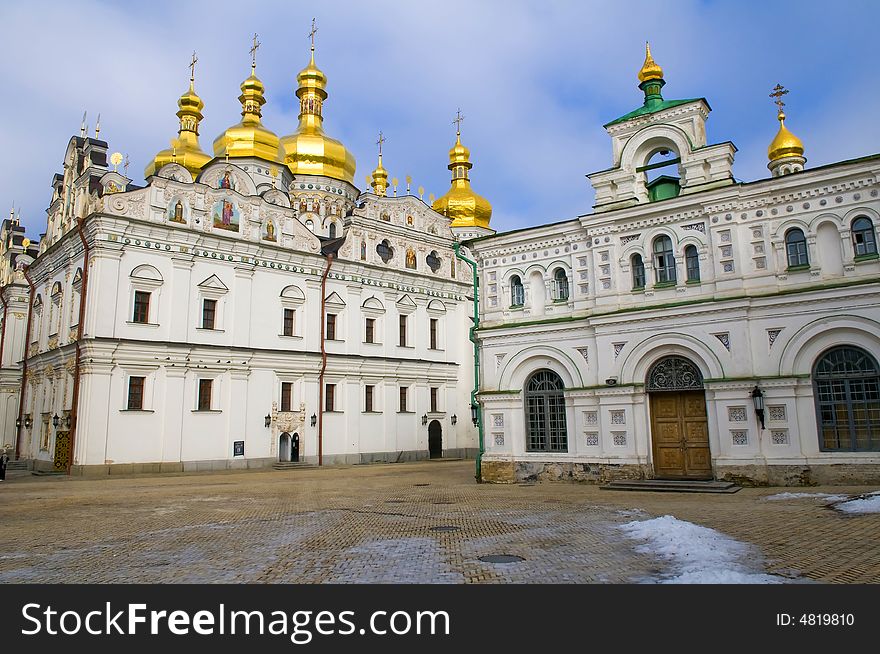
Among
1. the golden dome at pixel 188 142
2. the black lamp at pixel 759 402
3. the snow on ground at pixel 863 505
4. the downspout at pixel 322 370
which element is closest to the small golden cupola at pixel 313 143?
the golden dome at pixel 188 142

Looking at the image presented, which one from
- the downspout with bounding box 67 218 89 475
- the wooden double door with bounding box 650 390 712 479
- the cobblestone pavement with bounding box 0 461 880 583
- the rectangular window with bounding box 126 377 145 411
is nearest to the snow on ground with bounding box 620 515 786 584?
the cobblestone pavement with bounding box 0 461 880 583

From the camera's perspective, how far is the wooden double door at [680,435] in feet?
59.5

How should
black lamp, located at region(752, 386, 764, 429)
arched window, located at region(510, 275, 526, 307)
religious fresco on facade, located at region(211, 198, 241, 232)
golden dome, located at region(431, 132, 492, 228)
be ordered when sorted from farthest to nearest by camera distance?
1. golden dome, located at region(431, 132, 492, 228)
2. religious fresco on facade, located at region(211, 198, 241, 232)
3. arched window, located at region(510, 275, 526, 307)
4. black lamp, located at region(752, 386, 764, 429)

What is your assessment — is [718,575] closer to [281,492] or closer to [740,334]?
[740,334]

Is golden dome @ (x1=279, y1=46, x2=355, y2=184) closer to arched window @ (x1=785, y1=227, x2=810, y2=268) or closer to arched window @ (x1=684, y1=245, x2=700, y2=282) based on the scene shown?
arched window @ (x1=684, y1=245, x2=700, y2=282)

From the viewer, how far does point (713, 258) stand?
18438 mm

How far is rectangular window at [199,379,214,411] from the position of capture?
1204 inches

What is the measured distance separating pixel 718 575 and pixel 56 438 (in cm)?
2897

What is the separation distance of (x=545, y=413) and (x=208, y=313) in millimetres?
17905

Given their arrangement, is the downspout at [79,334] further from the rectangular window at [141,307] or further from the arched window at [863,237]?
the arched window at [863,237]

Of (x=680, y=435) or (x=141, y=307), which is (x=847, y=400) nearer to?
(x=680, y=435)

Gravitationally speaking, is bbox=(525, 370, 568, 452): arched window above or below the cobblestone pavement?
above

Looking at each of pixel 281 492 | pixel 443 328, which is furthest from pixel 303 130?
pixel 281 492

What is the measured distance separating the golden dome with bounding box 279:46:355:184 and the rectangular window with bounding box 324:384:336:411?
17534 millimetres
